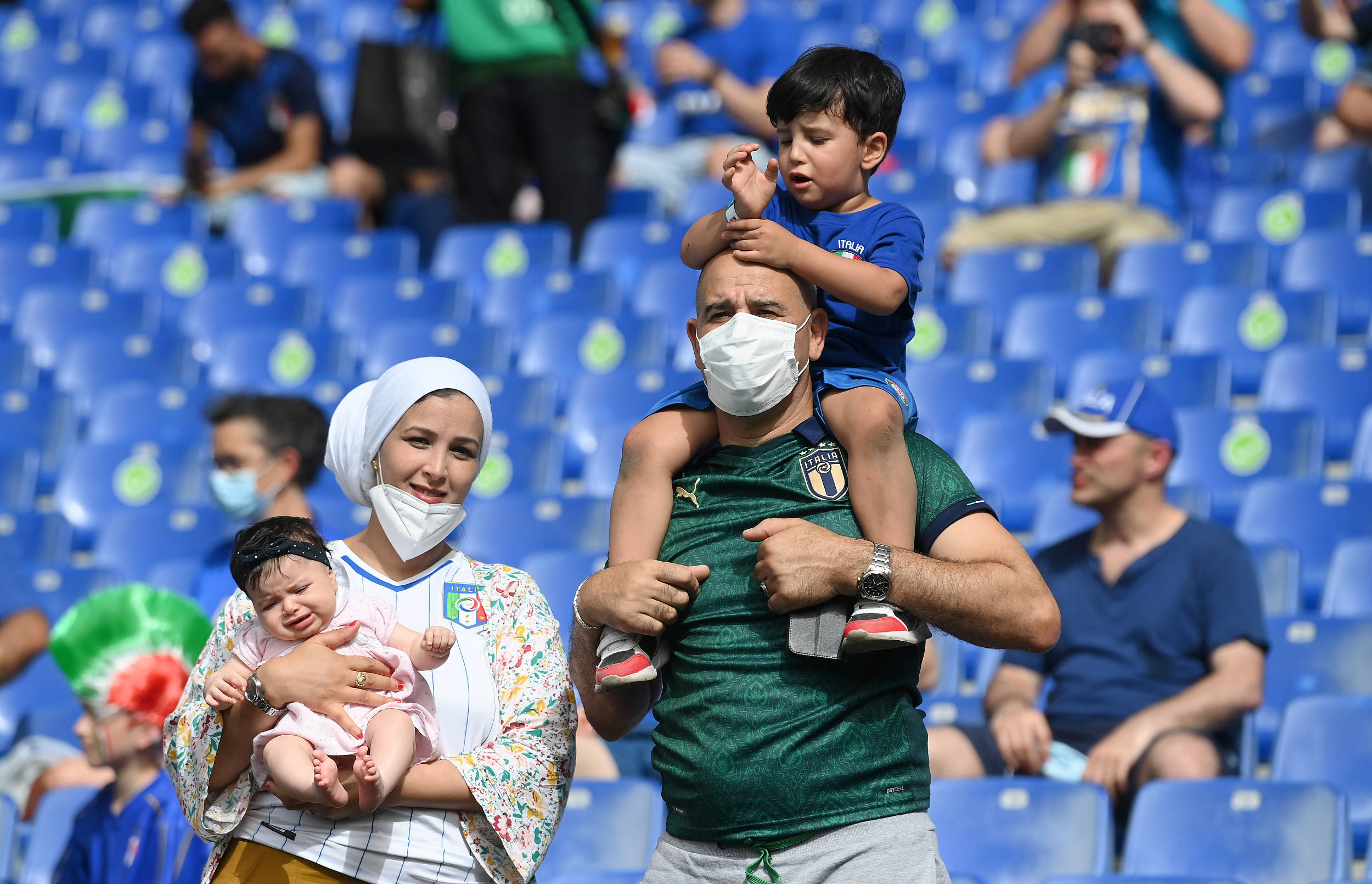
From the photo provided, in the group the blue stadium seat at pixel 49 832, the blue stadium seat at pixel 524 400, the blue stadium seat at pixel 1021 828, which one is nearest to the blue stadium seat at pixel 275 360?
the blue stadium seat at pixel 524 400

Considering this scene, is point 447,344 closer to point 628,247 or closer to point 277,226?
point 628,247

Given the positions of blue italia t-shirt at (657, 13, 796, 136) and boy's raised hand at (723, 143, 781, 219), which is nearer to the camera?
boy's raised hand at (723, 143, 781, 219)

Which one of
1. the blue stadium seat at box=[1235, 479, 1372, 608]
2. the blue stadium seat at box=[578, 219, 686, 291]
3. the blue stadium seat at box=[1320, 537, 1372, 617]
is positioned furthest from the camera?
the blue stadium seat at box=[578, 219, 686, 291]

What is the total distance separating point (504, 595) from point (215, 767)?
1.54 ft

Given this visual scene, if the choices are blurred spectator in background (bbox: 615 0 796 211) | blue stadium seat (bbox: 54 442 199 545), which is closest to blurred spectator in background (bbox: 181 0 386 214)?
blurred spectator in background (bbox: 615 0 796 211)

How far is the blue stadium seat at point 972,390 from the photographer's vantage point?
5.23m

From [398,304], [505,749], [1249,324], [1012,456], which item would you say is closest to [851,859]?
[505,749]

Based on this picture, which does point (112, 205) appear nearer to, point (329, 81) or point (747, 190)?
point (329, 81)

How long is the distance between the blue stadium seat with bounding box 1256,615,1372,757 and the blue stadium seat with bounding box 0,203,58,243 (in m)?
5.93

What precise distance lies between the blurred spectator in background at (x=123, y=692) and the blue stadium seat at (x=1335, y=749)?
7.59ft

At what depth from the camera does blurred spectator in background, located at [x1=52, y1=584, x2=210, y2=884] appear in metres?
3.12

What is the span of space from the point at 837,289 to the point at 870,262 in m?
0.12

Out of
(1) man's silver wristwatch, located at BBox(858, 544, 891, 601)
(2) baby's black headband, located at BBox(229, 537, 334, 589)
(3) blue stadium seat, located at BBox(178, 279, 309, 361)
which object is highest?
(3) blue stadium seat, located at BBox(178, 279, 309, 361)

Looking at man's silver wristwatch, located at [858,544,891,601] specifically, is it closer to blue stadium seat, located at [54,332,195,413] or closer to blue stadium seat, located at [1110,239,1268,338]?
blue stadium seat, located at [1110,239,1268,338]
